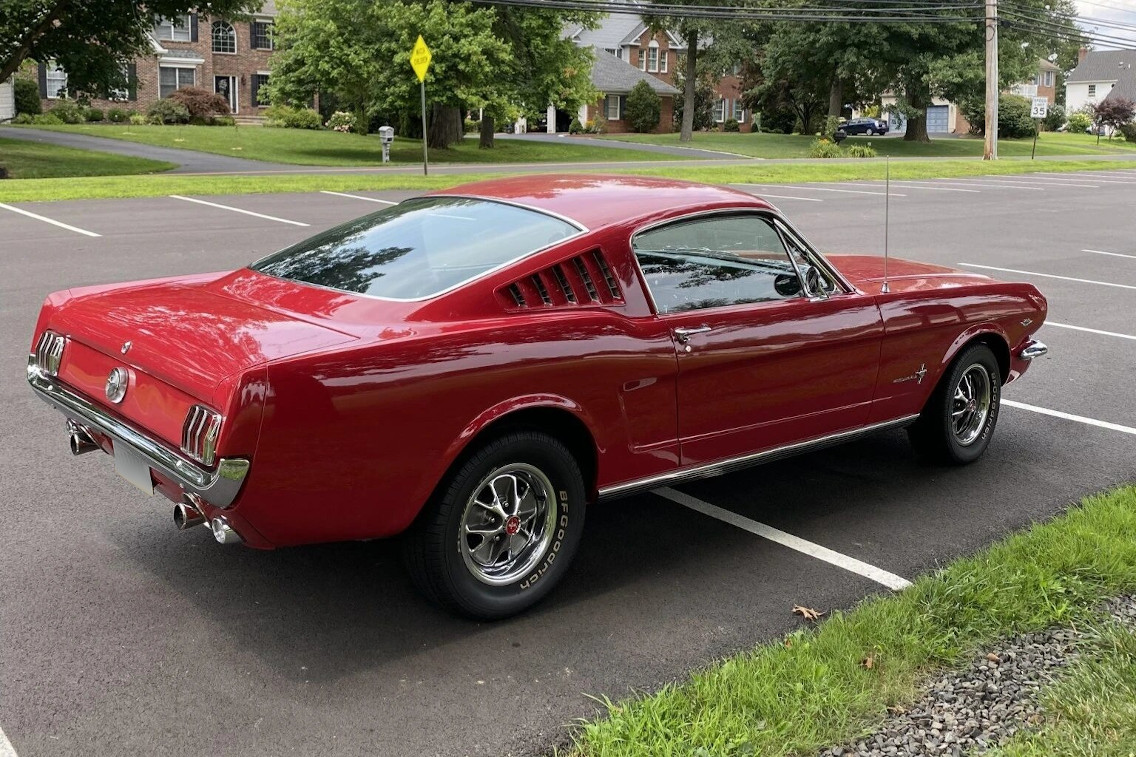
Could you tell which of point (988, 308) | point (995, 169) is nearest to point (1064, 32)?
point (995, 169)

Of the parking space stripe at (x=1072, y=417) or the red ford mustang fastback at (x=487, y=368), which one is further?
the parking space stripe at (x=1072, y=417)

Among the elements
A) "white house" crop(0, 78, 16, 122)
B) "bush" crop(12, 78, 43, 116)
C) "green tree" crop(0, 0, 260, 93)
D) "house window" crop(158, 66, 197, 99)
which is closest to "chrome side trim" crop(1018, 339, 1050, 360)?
"green tree" crop(0, 0, 260, 93)

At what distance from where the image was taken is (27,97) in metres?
50.2

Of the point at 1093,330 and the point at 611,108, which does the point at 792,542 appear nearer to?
the point at 1093,330

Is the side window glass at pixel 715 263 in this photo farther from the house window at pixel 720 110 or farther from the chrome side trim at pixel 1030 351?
the house window at pixel 720 110

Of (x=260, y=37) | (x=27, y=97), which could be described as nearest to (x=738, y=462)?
(x=27, y=97)

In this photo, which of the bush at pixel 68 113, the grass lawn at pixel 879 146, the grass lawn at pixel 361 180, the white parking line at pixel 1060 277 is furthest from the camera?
the grass lawn at pixel 879 146

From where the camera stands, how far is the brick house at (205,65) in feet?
182

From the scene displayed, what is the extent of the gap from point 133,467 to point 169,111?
51.7m

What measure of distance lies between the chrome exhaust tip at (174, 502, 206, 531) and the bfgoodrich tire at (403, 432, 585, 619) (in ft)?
2.26

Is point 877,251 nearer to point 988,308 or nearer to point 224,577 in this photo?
→ point 988,308

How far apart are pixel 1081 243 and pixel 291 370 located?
1619cm

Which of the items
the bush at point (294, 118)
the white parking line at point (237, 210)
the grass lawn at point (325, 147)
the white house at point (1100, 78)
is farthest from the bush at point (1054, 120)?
the white parking line at point (237, 210)

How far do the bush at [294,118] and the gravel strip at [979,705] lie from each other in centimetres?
5183
